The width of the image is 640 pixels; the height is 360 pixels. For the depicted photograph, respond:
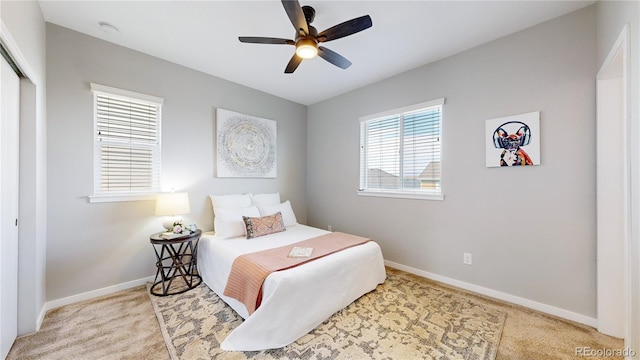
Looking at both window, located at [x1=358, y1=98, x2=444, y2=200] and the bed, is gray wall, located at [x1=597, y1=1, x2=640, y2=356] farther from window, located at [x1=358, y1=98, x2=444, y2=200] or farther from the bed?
the bed

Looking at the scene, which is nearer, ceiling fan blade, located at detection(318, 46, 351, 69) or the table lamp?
ceiling fan blade, located at detection(318, 46, 351, 69)

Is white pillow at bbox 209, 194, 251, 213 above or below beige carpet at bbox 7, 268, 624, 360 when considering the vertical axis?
above

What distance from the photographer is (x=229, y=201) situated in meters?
3.31

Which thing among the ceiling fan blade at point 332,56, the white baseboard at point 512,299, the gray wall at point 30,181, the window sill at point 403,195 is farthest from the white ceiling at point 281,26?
the white baseboard at point 512,299

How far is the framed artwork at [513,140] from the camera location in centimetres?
224

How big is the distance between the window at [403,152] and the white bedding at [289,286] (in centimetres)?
106

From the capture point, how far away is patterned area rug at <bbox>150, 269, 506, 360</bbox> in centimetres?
170

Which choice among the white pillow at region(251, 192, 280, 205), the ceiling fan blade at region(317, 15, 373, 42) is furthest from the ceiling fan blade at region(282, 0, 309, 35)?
the white pillow at region(251, 192, 280, 205)

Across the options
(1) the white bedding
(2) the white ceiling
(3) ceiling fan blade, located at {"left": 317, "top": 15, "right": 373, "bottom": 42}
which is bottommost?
(1) the white bedding

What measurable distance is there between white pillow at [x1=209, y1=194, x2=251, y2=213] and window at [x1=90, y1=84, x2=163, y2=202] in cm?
68

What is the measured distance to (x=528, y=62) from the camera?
2291 mm

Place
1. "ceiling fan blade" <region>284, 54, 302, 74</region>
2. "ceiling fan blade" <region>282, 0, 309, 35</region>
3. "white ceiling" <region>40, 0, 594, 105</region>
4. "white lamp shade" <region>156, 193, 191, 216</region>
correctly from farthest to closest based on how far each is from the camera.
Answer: "white lamp shade" <region>156, 193, 191, 216</region>, "ceiling fan blade" <region>284, 54, 302, 74</region>, "white ceiling" <region>40, 0, 594, 105</region>, "ceiling fan blade" <region>282, 0, 309, 35</region>

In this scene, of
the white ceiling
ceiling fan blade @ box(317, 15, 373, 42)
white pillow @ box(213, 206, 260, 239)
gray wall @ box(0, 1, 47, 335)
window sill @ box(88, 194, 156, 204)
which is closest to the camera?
ceiling fan blade @ box(317, 15, 373, 42)

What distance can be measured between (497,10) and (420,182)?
1.84 m
